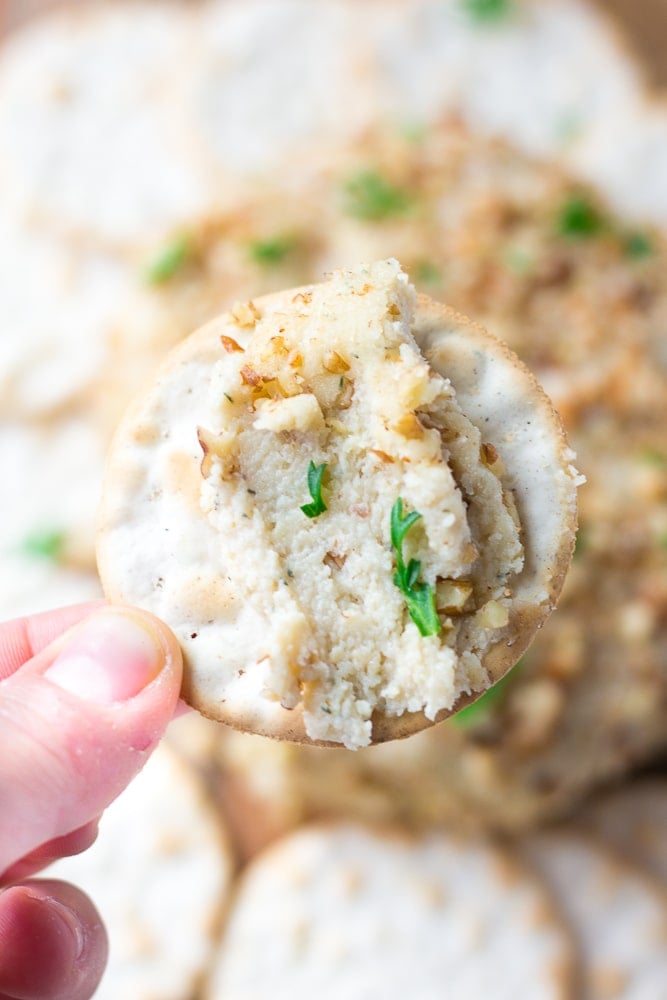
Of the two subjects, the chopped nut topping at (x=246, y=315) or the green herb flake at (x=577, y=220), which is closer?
the chopped nut topping at (x=246, y=315)

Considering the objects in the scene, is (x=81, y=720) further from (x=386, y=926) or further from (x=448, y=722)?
(x=386, y=926)

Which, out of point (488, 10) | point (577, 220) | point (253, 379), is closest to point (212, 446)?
point (253, 379)

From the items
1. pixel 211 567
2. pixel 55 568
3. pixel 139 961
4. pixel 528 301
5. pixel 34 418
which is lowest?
pixel 139 961

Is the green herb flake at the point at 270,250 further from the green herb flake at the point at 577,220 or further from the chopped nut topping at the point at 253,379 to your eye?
the chopped nut topping at the point at 253,379

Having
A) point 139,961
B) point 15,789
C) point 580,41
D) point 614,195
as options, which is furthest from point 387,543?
point 580,41

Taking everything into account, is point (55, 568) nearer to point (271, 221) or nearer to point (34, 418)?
point (34, 418)

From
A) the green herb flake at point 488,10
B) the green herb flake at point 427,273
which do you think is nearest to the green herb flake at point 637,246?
the green herb flake at point 427,273

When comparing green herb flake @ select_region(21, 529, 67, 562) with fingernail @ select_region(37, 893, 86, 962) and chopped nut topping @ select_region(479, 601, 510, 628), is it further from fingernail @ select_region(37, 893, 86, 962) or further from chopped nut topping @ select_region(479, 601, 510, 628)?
chopped nut topping @ select_region(479, 601, 510, 628)
